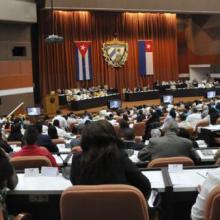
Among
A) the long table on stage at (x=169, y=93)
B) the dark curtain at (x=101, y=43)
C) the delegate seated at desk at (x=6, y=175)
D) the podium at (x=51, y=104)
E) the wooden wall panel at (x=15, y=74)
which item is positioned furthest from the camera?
the long table on stage at (x=169, y=93)

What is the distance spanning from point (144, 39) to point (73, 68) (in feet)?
16.0

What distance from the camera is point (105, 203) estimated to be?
108 inches

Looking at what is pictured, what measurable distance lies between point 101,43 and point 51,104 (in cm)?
562

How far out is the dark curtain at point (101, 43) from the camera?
22453mm

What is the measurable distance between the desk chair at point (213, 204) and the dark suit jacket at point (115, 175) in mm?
534

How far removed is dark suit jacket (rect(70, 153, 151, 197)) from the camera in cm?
298

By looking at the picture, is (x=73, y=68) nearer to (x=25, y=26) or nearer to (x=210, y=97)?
(x=25, y=26)

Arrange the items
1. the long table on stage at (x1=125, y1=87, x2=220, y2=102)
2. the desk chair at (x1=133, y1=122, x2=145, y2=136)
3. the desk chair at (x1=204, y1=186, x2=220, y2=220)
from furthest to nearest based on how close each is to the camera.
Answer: the long table on stage at (x1=125, y1=87, x2=220, y2=102)
the desk chair at (x1=133, y1=122, x2=145, y2=136)
the desk chair at (x1=204, y1=186, x2=220, y2=220)

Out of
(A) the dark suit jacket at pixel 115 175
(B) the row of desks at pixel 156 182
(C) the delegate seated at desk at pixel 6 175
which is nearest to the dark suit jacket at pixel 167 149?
(B) the row of desks at pixel 156 182

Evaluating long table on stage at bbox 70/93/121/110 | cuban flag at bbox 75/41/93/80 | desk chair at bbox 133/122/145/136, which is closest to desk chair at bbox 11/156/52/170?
desk chair at bbox 133/122/145/136

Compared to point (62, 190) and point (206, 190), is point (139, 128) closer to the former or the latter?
point (62, 190)

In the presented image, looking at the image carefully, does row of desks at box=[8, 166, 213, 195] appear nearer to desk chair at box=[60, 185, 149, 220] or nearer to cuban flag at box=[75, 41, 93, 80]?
desk chair at box=[60, 185, 149, 220]

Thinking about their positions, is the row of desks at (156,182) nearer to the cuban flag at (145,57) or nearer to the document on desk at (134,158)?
Answer: the document on desk at (134,158)

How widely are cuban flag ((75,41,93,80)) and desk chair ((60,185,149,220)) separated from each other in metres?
20.6
